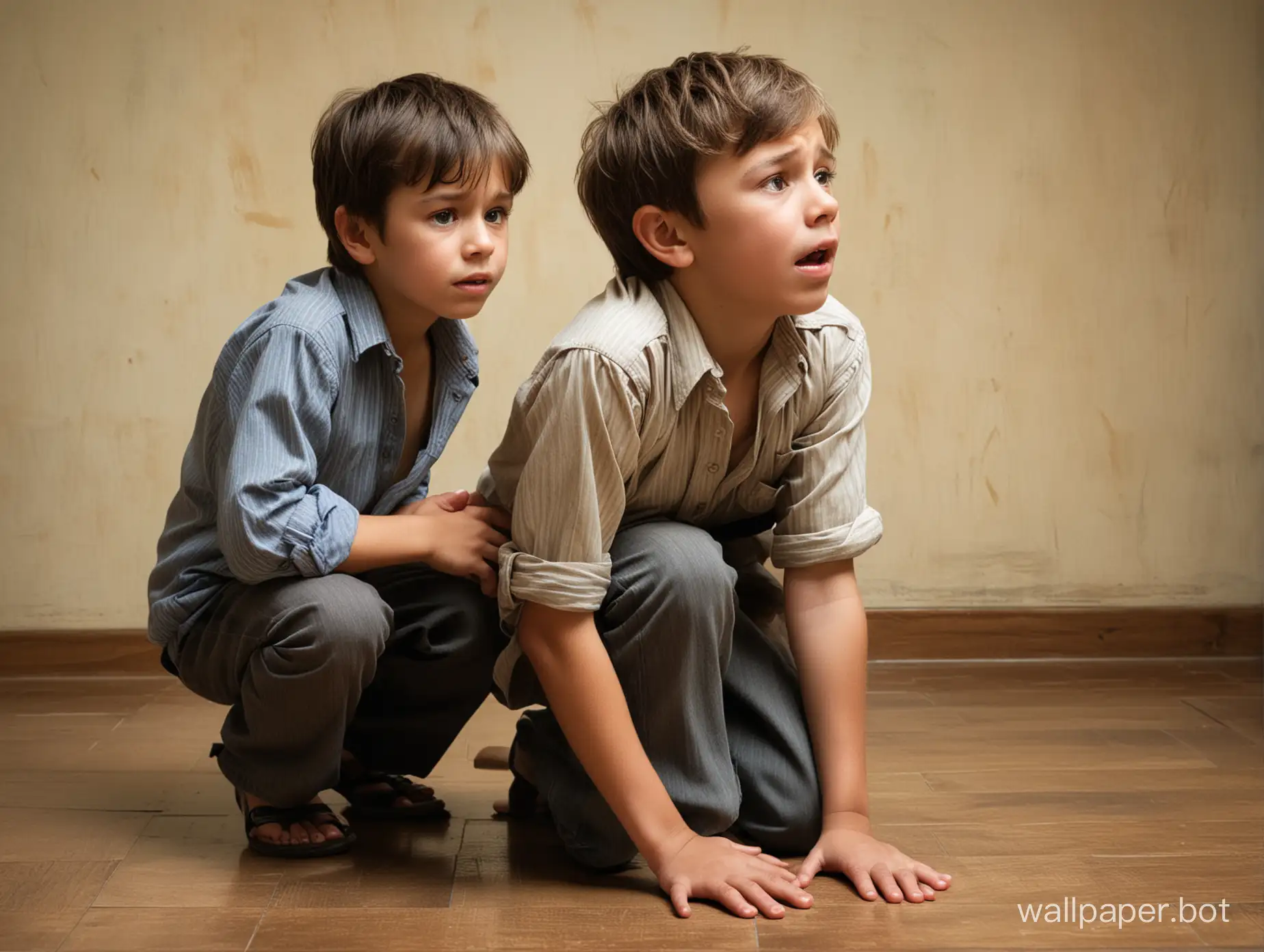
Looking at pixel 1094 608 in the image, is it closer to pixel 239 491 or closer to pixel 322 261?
pixel 322 261

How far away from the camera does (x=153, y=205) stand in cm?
223

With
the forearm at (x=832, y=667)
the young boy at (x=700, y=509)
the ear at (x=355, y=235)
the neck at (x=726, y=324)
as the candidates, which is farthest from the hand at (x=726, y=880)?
the ear at (x=355, y=235)

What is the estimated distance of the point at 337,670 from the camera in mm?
1284

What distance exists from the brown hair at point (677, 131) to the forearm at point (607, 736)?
38 centimetres

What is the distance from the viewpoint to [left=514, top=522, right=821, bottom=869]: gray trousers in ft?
4.15

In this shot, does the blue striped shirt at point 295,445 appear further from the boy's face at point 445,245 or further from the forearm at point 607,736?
the forearm at point 607,736

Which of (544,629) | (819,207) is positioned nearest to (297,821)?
(544,629)

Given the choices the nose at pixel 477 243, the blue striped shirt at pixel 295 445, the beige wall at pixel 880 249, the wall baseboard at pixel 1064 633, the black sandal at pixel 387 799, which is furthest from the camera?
the wall baseboard at pixel 1064 633

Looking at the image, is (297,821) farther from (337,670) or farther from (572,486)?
(572,486)

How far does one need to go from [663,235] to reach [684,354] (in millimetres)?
122

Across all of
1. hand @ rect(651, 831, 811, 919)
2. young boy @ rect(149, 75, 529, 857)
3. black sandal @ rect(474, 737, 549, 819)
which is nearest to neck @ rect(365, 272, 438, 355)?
young boy @ rect(149, 75, 529, 857)

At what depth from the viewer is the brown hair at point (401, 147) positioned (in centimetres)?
135

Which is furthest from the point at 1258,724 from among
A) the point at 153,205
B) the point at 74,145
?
the point at 74,145

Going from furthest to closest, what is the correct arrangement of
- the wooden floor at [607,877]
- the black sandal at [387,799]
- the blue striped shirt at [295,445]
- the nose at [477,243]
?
the black sandal at [387,799] → the nose at [477,243] → the blue striped shirt at [295,445] → the wooden floor at [607,877]
